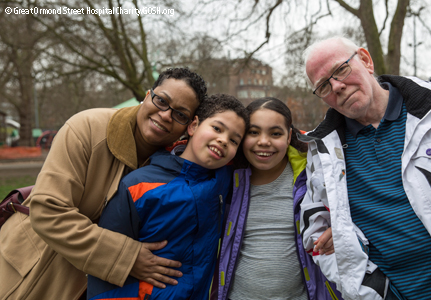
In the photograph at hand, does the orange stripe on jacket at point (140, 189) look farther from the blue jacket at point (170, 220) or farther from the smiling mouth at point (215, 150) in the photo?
the smiling mouth at point (215, 150)

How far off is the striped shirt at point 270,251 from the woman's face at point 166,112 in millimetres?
780

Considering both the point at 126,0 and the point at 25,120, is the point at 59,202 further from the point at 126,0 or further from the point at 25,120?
the point at 25,120


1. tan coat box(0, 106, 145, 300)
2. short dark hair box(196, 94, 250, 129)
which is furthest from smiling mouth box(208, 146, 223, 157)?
tan coat box(0, 106, 145, 300)

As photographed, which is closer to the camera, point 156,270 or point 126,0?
point 156,270

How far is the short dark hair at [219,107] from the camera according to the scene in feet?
7.23

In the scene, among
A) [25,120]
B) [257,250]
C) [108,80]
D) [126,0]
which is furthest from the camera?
[25,120]

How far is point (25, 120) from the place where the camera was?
748 inches

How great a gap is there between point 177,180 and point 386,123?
55.0 inches

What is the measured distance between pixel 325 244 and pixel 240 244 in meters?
0.58

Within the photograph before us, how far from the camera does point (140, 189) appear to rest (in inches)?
74.0

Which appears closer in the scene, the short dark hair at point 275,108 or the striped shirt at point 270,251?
the striped shirt at point 270,251

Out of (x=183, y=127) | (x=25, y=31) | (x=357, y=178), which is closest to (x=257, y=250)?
(x=357, y=178)

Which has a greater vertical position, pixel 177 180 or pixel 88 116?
pixel 88 116

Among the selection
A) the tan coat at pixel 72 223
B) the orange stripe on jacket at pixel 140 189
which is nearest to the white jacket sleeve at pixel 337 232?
the orange stripe on jacket at pixel 140 189
